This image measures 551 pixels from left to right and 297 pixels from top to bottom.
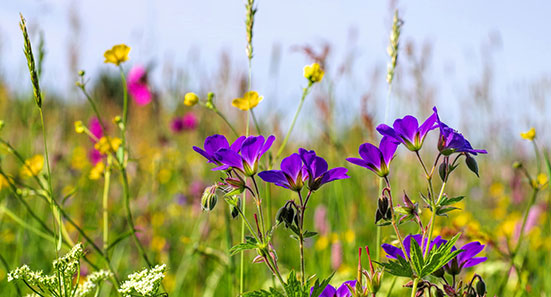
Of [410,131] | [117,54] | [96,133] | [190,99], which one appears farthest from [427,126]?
[96,133]

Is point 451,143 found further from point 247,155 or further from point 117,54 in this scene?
point 117,54

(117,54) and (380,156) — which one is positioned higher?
(117,54)

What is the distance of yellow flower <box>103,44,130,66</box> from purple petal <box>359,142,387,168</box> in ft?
3.19

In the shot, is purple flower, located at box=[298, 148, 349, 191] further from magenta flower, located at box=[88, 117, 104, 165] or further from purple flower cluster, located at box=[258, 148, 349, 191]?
magenta flower, located at box=[88, 117, 104, 165]

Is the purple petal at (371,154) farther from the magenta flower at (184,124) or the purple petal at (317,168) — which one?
the magenta flower at (184,124)

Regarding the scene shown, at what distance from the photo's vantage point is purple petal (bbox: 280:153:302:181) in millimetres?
885

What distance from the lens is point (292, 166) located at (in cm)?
91

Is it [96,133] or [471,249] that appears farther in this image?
[96,133]

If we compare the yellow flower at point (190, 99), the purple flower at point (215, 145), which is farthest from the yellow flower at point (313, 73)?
the purple flower at point (215, 145)

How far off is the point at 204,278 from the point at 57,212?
131 centimetres

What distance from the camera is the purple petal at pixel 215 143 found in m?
0.92

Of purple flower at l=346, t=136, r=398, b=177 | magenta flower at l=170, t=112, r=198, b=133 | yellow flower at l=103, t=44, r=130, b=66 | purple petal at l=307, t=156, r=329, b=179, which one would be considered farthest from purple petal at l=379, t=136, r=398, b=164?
magenta flower at l=170, t=112, r=198, b=133

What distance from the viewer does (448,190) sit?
4742mm

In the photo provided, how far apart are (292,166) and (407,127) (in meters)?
0.21
